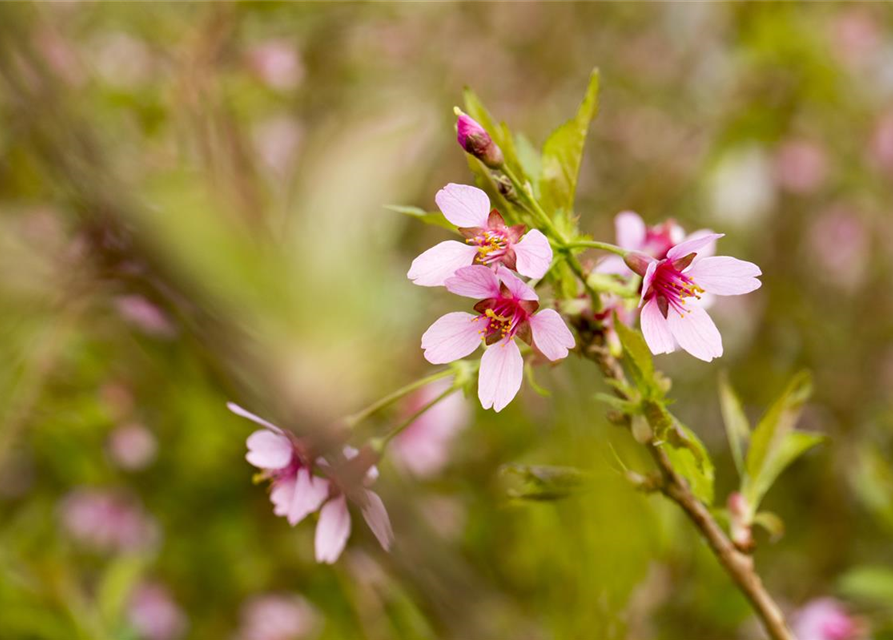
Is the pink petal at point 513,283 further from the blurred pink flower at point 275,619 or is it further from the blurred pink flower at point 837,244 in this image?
the blurred pink flower at point 837,244

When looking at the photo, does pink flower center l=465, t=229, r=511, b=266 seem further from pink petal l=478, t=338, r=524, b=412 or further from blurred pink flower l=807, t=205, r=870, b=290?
blurred pink flower l=807, t=205, r=870, b=290

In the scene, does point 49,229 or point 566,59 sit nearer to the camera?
point 49,229

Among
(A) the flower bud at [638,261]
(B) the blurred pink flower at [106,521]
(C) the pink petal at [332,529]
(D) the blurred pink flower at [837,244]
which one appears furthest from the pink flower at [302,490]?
(D) the blurred pink flower at [837,244]

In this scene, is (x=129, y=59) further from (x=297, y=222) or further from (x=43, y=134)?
(x=297, y=222)

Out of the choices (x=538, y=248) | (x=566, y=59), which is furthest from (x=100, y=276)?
(x=566, y=59)

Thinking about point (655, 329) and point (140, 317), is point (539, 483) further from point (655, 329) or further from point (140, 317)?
point (140, 317)

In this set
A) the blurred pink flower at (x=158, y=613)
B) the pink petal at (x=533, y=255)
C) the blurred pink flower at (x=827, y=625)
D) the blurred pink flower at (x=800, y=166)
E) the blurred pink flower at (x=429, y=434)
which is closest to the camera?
the pink petal at (x=533, y=255)

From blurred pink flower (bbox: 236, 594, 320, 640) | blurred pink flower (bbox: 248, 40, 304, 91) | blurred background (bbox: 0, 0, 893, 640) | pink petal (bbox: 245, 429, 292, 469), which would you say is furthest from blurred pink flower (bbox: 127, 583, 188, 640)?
pink petal (bbox: 245, 429, 292, 469)
